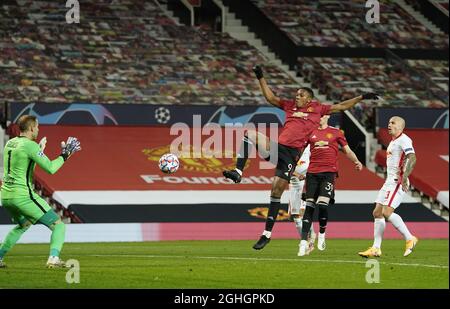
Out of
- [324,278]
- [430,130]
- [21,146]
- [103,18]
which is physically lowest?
[430,130]

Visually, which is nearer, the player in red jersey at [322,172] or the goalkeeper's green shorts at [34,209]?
the goalkeeper's green shorts at [34,209]

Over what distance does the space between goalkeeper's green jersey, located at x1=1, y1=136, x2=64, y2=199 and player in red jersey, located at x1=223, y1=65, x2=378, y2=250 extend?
9.89 feet

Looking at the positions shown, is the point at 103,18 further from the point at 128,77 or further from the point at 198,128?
the point at 198,128

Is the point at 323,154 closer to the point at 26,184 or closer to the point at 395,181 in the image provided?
the point at 395,181

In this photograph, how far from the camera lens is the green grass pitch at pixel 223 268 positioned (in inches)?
621

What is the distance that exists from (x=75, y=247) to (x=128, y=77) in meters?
11.9

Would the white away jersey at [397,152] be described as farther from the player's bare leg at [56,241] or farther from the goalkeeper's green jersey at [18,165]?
the goalkeeper's green jersey at [18,165]

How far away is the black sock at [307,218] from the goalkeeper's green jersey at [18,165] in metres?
4.80

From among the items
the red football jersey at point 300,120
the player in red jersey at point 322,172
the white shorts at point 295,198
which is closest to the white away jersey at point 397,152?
the player in red jersey at point 322,172

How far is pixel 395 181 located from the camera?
19.2 m

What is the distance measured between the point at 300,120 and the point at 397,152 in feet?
5.17

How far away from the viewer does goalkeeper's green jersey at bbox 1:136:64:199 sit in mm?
15984

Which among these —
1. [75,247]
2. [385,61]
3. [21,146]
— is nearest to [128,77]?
[385,61]

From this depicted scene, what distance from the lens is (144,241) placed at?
93.6 ft
